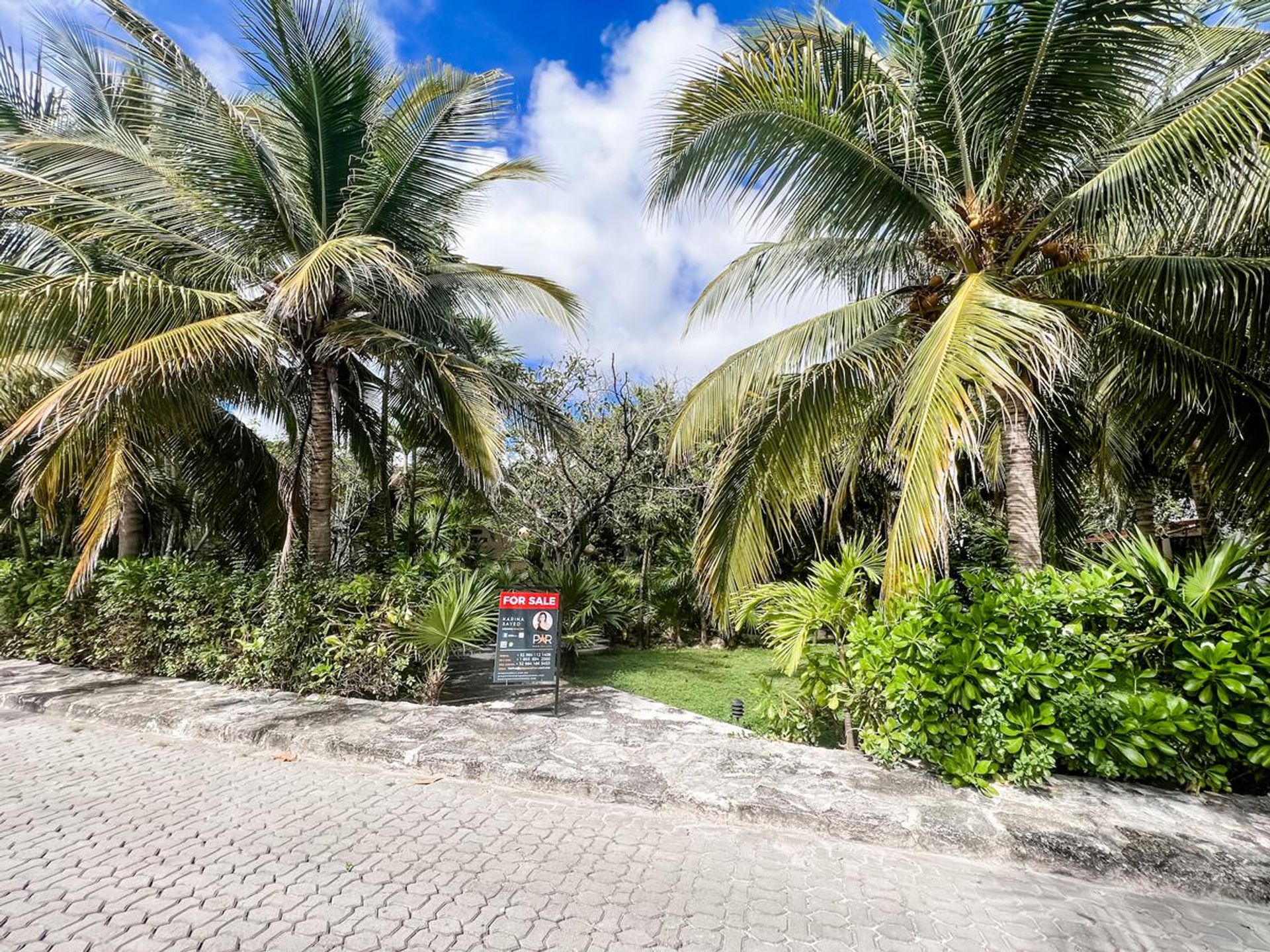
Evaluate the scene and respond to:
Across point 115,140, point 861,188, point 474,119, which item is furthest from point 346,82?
point 861,188

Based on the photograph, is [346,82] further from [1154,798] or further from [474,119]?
[1154,798]

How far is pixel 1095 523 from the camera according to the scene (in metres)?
16.1

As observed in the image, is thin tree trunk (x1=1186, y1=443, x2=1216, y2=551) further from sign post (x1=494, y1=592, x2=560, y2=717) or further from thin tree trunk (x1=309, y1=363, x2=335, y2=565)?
thin tree trunk (x1=309, y1=363, x2=335, y2=565)

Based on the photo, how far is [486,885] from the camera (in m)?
3.21

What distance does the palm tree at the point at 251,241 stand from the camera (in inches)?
240

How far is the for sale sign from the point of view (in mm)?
6219

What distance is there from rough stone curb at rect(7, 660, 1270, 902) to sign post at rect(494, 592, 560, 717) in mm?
391

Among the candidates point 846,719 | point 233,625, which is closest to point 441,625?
point 233,625

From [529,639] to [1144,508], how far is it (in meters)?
9.33

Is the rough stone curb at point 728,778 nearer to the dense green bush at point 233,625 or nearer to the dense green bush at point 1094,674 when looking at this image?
the dense green bush at point 1094,674

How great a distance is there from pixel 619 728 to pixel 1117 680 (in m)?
3.84

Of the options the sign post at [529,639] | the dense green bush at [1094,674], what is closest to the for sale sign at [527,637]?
the sign post at [529,639]

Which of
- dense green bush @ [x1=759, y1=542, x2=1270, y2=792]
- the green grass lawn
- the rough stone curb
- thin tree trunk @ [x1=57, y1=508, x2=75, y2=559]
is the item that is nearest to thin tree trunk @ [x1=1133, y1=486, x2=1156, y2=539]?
dense green bush @ [x1=759, y1=542, x2=1270, y2=792]

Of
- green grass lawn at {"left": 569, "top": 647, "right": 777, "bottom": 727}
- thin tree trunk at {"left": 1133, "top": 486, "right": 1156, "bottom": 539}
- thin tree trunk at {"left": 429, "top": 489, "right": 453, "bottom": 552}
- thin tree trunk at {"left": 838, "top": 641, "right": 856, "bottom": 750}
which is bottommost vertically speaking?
green grass lawn at {"left": 569, "top": 647, "right": 777, "bottom": 727}
